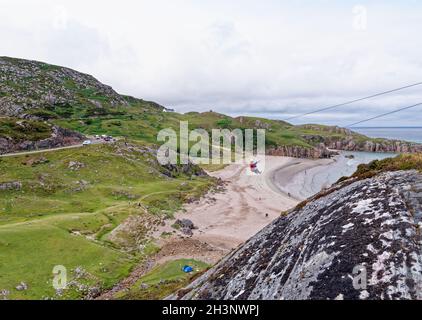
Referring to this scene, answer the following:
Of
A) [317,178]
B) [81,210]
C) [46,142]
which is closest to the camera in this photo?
[81,210]

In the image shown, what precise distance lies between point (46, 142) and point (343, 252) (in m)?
104

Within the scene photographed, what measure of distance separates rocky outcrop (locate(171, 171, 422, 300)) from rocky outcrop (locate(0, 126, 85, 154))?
93.5 m

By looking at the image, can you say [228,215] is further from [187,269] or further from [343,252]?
[343,252]

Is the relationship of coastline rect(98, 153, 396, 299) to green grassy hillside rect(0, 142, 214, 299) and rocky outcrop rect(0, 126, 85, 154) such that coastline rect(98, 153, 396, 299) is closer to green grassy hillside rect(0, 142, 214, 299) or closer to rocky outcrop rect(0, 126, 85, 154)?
green grassy hillside rect(0, 142, 214, 299)

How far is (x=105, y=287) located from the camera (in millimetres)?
36125

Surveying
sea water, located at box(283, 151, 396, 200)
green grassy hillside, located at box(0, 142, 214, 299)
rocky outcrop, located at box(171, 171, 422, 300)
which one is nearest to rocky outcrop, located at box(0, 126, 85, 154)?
green grassy hillside, located at box(0, 142, 214, 299)

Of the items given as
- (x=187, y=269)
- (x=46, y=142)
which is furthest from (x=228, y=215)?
(x=46, y=142)

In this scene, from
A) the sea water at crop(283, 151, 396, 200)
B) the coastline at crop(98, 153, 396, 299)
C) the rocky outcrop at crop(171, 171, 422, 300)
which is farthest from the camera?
the sea water at crop(283, 151, 396, 200)

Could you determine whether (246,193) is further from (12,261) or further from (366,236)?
(366,236)

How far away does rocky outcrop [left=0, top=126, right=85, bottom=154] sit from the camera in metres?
89.2

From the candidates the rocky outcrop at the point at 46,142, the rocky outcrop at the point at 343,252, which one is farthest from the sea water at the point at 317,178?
the rocky outcrop at the point at 343,252

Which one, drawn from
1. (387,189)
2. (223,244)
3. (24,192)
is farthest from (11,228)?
(387,189)

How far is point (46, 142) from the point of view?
9781cm

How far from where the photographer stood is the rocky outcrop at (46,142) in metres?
89.2
